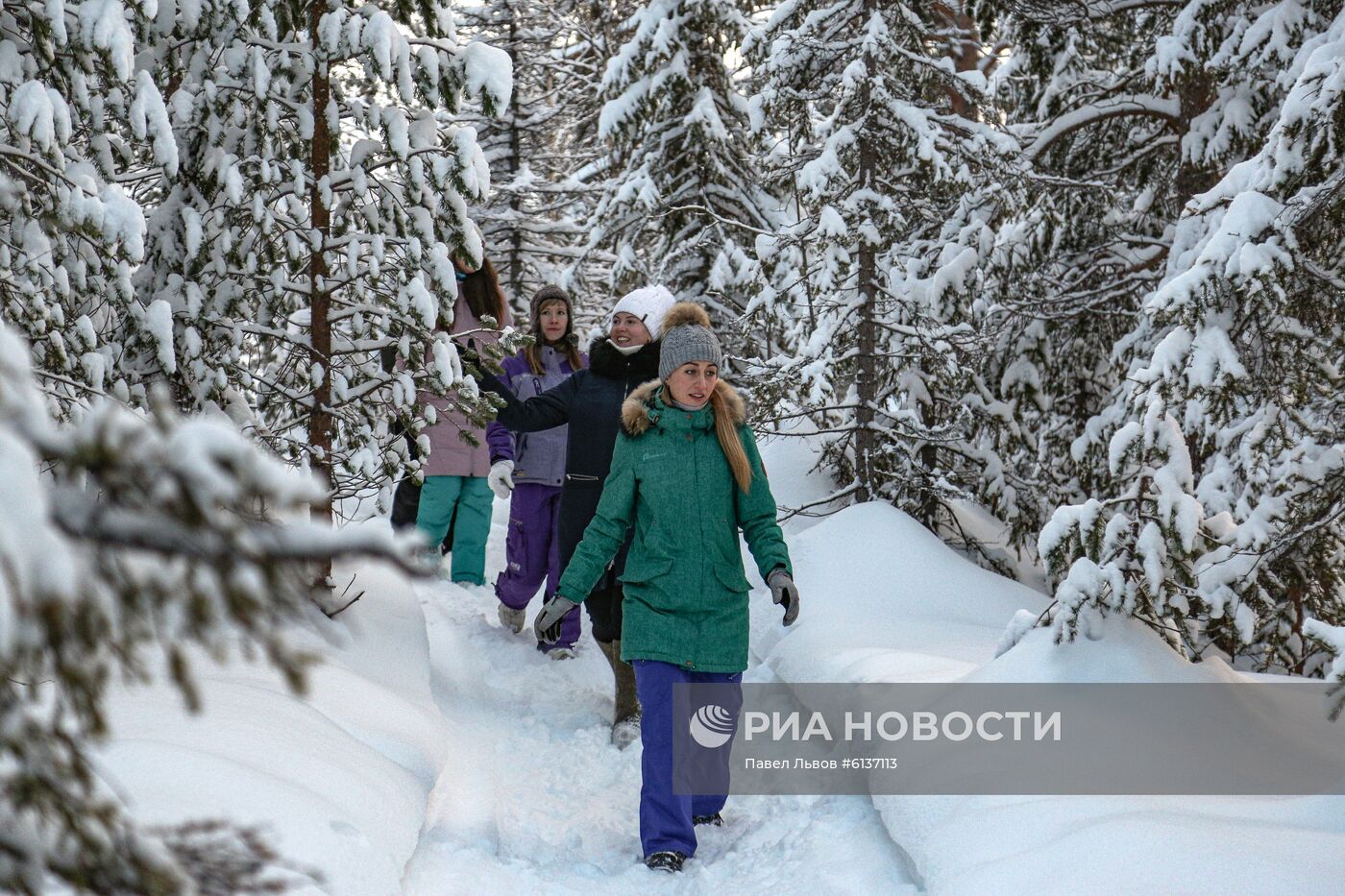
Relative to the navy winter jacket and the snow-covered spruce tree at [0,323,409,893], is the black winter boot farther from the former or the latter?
the snow-covered spruce tree at [0,323,409,893]

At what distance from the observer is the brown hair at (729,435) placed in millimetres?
4887

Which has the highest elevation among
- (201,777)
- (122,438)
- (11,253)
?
(122,438)

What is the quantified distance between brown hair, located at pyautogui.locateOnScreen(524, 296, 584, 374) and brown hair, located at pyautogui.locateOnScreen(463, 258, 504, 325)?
0.26 meters

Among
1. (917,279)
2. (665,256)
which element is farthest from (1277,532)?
Answer: (665,256)

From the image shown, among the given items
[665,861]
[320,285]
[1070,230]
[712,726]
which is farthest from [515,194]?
[665,861]

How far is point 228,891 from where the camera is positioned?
1365 millimetres

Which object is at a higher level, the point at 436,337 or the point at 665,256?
the point at 436,337

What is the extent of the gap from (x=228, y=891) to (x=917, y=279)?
A: 9.49m

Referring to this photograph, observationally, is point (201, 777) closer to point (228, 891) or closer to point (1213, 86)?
point (228, 891)

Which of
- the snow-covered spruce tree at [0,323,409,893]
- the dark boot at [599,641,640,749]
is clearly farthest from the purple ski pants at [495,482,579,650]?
the snow-covered spruce tree at [0,323,409,893]

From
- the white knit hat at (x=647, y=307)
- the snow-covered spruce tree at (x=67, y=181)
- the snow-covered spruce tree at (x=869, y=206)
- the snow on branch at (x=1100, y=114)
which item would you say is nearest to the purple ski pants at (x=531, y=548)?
the white knit hat at (x=647, y=307)

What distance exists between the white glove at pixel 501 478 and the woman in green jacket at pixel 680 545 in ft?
7.95

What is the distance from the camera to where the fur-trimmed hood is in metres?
4.90

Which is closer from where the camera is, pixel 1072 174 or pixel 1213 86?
pixel 1213 86
